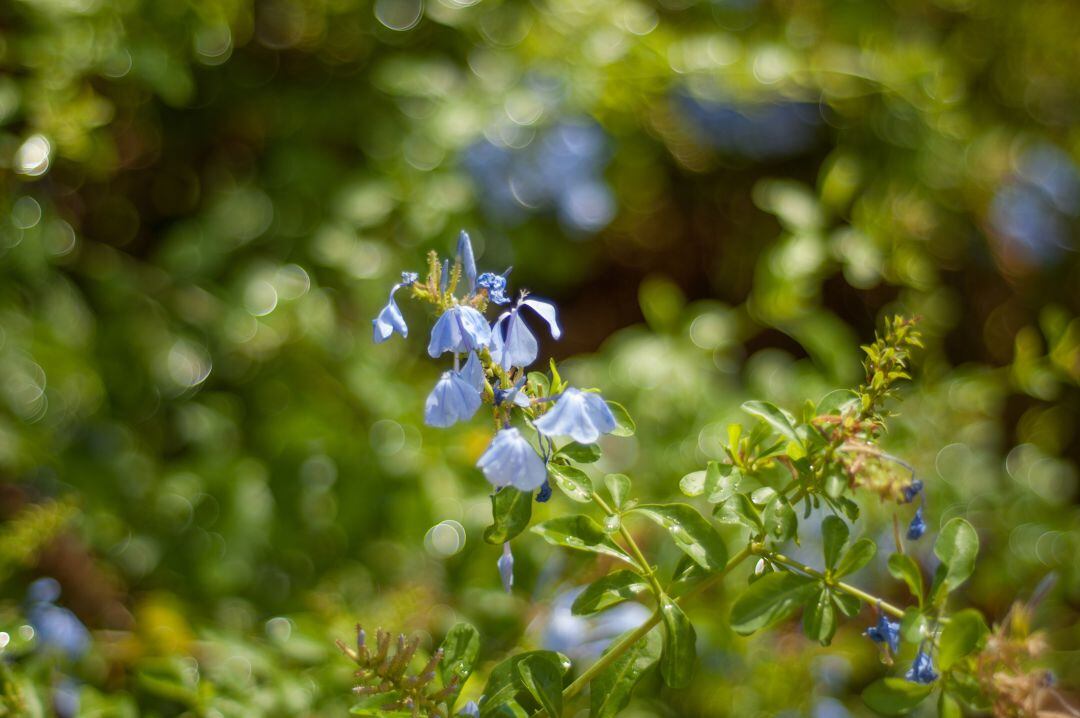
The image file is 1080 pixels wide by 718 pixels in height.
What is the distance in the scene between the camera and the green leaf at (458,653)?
0.93m

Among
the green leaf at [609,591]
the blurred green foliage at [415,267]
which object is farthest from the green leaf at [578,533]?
the blurred green foliage at [415,267]

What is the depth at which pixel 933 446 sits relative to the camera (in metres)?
1.78

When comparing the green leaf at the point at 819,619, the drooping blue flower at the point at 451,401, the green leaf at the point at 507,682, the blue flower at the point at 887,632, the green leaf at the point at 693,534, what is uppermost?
the drooping blue flower at the point at 451,401

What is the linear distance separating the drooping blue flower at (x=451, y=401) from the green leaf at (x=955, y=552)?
49cm

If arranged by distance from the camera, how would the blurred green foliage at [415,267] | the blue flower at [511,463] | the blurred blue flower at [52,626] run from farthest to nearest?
the blurred green foliage at [415,267] < the blurred blue flower at [52,626] < the blue flower at [511,463]

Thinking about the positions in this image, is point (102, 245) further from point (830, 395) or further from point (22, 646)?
point (830, 395)

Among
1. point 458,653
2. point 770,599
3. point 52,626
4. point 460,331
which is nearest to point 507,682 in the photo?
point 458,653

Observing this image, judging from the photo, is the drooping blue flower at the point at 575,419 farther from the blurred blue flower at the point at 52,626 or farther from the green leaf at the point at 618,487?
the blurred blue flower at the point at 52,626

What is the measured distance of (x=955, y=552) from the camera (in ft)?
3.02

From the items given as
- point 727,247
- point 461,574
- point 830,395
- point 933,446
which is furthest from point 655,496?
point 727,247

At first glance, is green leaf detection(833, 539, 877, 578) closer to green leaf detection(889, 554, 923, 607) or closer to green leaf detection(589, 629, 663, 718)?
green leaf detection(889, 554, 923, 607)

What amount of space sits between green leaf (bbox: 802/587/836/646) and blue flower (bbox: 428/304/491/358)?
1.36 feet

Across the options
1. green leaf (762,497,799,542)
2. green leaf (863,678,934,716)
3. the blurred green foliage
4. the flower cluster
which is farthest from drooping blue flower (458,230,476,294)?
the blurred green foliage

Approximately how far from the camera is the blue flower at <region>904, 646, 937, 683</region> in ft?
2.97
